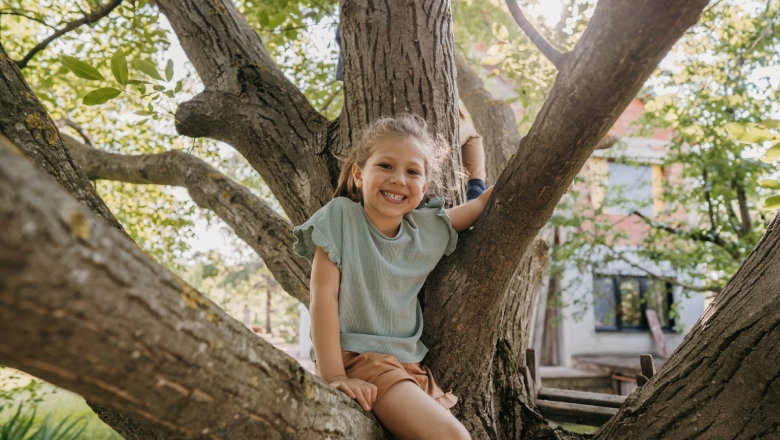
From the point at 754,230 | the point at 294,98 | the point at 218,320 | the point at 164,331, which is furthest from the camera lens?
the point at 754,230

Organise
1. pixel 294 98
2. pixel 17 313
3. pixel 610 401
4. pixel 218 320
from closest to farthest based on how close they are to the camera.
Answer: pixel 17 313 < pixel 218 320 < pixel 294 98 < pixel 610 401

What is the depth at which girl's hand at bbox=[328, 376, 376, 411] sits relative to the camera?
1654 mm

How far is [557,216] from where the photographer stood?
28.8 feet

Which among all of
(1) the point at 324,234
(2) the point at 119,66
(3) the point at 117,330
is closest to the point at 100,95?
(2) the point at 119,66

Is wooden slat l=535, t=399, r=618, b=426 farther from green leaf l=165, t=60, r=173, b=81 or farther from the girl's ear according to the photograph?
green leaf l=165, t=60, r=173, b=81

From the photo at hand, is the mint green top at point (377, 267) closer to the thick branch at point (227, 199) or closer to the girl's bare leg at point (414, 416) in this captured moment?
the girl's bare leg at point (414, 416)

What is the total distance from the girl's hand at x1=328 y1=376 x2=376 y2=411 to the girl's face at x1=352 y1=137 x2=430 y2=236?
2.22 ft

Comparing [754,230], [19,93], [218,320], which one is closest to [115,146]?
[19,93]

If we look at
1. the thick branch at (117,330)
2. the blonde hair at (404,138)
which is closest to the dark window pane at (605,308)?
the blonde hair at (404,138)

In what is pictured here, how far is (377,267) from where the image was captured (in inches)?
80.9

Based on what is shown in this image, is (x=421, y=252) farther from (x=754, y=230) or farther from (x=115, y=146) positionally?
(x=754, y=230)

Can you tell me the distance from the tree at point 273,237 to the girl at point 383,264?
0.11 m

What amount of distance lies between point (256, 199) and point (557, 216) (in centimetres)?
659

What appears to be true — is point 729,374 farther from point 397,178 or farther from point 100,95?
point 100,95
